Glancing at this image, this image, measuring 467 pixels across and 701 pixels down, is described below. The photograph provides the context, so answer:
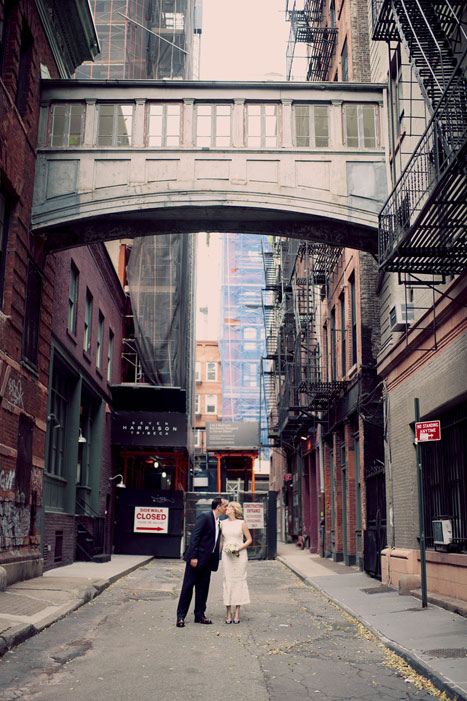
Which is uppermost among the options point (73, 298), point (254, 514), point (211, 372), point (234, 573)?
point (211, 372)

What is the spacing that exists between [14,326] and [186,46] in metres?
25.3

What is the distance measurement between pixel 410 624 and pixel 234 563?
253 centimetres

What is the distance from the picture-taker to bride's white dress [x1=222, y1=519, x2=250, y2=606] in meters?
10.9

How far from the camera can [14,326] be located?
15.1 meters

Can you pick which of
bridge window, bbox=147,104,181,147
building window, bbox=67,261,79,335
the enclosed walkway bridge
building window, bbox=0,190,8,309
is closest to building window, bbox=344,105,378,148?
the enclosed walkway bridge

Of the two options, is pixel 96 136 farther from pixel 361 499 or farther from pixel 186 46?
pixel 186 46

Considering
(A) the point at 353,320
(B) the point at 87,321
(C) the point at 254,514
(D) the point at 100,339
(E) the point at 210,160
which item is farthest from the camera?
(D) the point at 100,339

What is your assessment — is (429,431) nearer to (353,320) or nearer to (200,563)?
(200,563)

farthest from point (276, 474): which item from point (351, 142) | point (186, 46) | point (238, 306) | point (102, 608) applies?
point (102, 608)

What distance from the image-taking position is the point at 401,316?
15000 mm

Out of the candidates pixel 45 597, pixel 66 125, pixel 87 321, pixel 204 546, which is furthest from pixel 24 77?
pixel 204 546

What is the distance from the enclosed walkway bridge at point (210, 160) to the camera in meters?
17.5

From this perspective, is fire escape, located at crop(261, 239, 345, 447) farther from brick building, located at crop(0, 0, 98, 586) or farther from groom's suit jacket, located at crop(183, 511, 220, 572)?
groom's suit jacket, located at crop(183, 511, 220, 572)

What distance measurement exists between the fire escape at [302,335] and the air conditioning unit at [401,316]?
7689 mm
